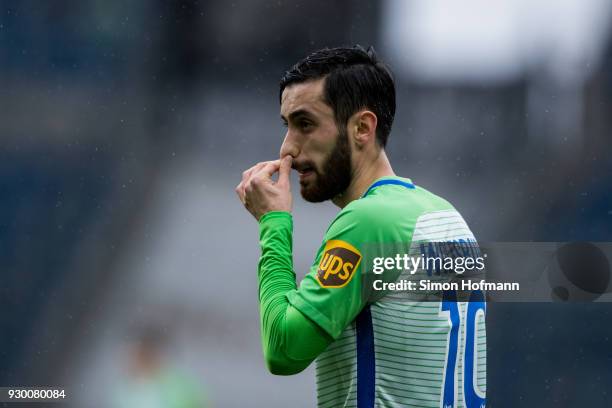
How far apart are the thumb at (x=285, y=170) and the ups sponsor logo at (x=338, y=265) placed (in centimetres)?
24

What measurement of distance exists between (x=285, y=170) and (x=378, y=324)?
0.41 m

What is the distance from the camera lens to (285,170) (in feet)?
5.85

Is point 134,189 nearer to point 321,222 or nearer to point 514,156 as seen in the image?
point 321,222

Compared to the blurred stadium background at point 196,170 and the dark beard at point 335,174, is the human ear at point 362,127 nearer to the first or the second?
the dark beard at point 335,174

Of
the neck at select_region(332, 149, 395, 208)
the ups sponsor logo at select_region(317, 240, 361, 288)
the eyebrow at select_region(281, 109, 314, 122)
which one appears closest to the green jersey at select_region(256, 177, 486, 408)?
the ups sponsor logo at select_region(317, 240, 361, 288)

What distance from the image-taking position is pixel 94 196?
254 inches

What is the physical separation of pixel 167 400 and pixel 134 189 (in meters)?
2.18

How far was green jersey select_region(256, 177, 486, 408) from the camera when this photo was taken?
5.05ft

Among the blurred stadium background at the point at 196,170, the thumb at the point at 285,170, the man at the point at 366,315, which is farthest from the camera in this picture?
the blurred stadium background at the point at 196,170

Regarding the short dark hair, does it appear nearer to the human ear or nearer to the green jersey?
the human ear

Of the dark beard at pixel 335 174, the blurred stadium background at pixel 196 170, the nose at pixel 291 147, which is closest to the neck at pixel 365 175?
the dark beard at pixel 335 174

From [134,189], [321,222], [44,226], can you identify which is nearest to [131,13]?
[134,189]

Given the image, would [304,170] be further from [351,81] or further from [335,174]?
[351,81]

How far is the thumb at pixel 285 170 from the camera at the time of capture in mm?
1758
